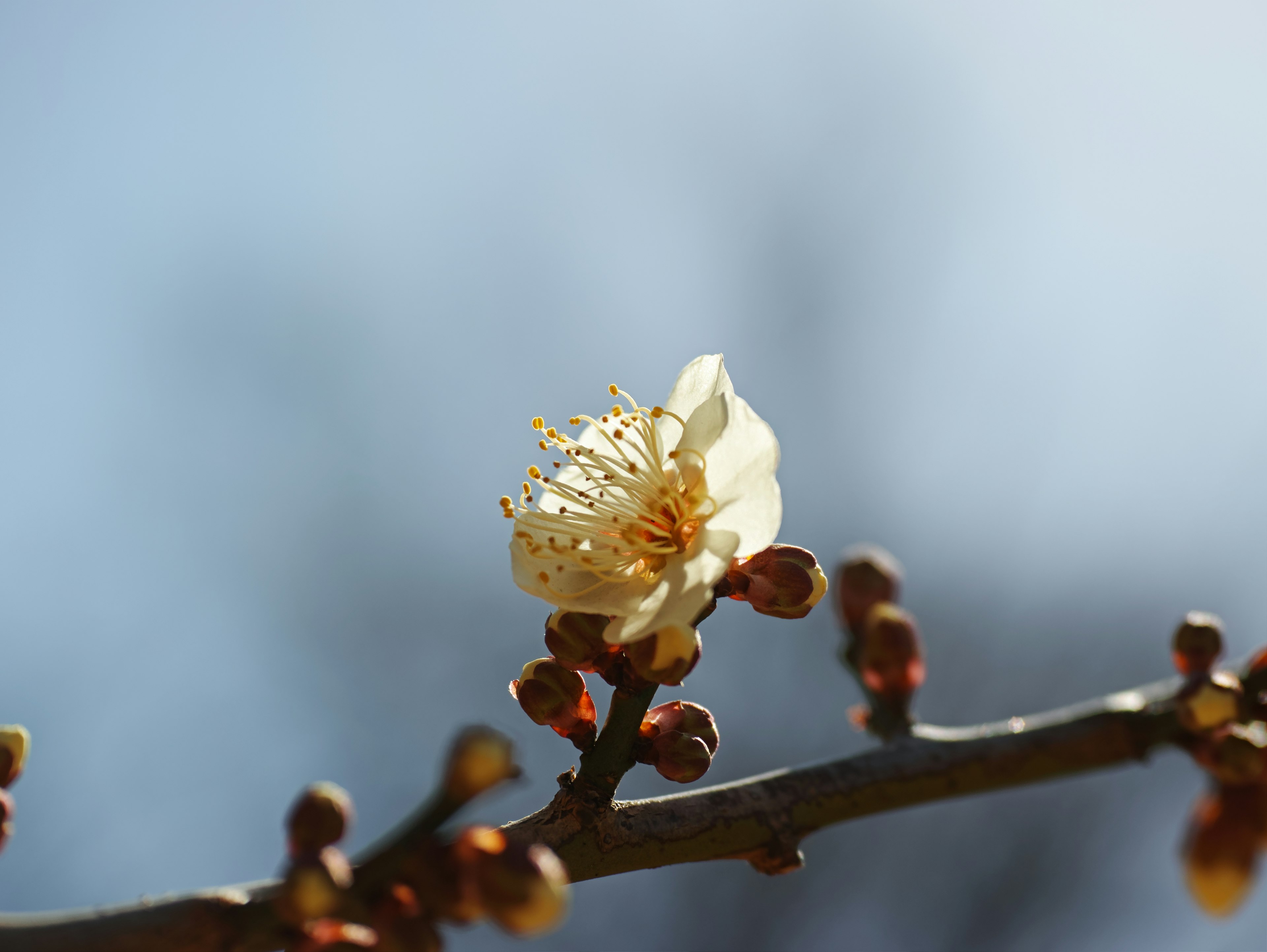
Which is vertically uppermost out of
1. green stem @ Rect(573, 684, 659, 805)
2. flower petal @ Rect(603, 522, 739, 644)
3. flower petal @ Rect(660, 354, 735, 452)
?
flower petal @ Rect(660, 354, 735, 452)

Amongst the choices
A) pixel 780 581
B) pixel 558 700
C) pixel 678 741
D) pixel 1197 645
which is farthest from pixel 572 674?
pixel 1197 645

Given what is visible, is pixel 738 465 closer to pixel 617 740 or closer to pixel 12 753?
pixel 617 740

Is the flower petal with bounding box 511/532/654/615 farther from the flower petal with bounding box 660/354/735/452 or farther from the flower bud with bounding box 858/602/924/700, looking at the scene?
the flower bud with bounding box 858/602/924/700

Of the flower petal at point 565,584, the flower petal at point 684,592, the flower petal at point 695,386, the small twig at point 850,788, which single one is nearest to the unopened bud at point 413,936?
the small twig at point 850,788

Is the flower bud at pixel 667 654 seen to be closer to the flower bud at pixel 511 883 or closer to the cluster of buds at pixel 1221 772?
the flower bud at pixel 511 883

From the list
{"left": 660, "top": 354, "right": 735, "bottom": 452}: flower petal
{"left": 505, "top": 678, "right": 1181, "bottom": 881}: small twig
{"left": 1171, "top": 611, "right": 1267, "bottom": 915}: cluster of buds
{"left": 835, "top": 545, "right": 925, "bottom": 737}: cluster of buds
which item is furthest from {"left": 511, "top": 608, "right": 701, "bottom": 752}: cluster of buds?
{"left": 1171, "top": 611, "right": 1267, "bottom": 915}: cluster of buds

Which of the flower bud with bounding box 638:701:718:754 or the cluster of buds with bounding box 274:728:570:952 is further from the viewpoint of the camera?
the flower bud with bounding box 638:701:718:754
